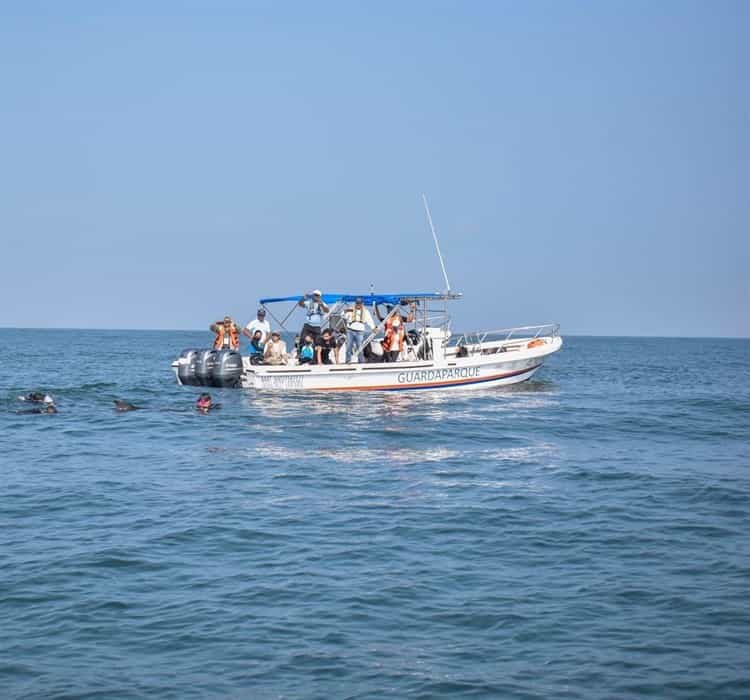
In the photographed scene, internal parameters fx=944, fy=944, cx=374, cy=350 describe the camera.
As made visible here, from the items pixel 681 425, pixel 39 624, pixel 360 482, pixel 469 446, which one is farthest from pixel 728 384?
pixel 39 624

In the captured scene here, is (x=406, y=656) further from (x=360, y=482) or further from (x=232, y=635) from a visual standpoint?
(x=360, y=482)

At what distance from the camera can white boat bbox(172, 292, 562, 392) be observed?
2845 cm

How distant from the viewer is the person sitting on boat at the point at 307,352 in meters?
29.2

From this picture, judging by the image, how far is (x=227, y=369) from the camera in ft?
93.8

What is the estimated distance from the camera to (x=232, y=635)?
8.61 m

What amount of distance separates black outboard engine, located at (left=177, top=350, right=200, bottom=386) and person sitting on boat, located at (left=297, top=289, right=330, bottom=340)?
3.41 m

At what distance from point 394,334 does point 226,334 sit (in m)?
5.82

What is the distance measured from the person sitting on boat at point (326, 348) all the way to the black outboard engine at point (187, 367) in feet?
12.5

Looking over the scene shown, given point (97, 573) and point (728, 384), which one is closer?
point (97, 573)

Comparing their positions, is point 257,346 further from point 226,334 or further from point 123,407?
point 123,407

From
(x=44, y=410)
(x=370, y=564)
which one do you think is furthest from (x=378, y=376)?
(x=370, y=564)

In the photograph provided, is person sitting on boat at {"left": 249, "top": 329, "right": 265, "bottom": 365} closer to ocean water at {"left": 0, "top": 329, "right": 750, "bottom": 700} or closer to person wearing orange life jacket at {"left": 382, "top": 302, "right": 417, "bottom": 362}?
person wearing orange life jacket at {"left": 382, "top": 302, "right": 417, "bottom": 362}

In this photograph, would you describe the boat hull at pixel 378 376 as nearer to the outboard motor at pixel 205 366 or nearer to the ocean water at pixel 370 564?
the outboard motor at pixel 205 366

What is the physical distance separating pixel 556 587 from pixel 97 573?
5013 mm
